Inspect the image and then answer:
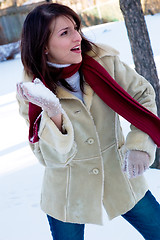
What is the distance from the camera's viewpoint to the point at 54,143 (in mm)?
1409

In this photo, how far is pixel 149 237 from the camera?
5.36 feet

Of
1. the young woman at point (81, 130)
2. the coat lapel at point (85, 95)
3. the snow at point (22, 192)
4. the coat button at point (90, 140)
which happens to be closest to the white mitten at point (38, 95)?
the young woman at point (81, 130)

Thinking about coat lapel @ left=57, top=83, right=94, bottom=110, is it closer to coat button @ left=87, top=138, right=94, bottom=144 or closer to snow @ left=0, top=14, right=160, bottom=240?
coat button @ left=87, top=138, right=94, bottom=144

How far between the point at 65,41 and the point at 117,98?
0.97ft

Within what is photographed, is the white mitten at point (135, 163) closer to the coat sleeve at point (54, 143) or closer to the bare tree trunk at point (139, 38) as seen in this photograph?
the coat sleeve at point (54, 143)

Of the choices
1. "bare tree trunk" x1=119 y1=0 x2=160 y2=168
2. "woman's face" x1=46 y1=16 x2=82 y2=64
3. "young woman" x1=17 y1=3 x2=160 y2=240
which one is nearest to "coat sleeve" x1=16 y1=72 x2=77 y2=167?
"young woman" x1=17 y1=3 x2=160 y2=240

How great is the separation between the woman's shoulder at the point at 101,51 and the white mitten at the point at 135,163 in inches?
16.1

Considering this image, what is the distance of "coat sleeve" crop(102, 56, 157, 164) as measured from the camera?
4.92ft

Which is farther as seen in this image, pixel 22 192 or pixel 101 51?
pixel 22 192

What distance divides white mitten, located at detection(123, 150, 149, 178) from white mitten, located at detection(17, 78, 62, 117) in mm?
363

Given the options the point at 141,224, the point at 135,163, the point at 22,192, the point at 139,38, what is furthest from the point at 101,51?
the point at 22,192

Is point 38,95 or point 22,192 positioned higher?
point 38,95

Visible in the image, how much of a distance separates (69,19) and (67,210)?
777mm

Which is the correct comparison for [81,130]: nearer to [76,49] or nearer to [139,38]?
[76,49]
